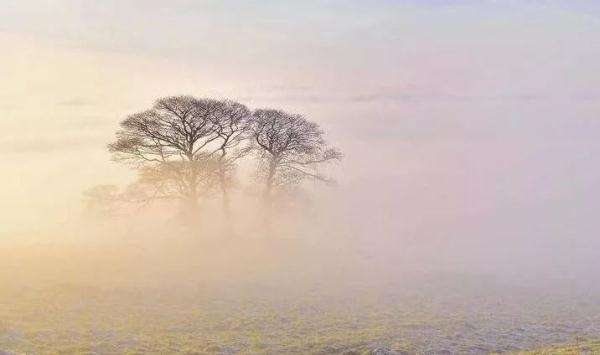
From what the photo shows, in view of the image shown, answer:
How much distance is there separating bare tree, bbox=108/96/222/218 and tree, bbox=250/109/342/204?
4.22 m

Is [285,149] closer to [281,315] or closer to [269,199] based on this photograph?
[269,199]

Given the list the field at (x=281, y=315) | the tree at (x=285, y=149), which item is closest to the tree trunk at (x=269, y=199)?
the tree at (x=285, y=149)

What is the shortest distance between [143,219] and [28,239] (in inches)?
520

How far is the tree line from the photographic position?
5112cm

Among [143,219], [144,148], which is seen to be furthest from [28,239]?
[144,148]

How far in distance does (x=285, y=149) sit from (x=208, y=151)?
686 cm

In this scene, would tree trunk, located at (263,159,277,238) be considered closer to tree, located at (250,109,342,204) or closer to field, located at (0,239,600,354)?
tree, located at (250,109,342,204)

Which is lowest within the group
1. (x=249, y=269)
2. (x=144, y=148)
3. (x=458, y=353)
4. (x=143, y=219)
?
(x=458, y=353)

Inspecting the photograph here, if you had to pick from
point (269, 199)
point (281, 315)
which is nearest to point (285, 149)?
point (269, 199)

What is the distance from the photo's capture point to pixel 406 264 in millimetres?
55719

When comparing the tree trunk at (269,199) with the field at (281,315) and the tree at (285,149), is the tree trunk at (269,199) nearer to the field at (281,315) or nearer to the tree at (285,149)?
the tree at (285,149)

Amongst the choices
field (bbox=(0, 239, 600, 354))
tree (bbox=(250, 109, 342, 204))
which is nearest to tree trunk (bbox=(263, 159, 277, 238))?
tree (bbox=(250, 109, 342, 204))

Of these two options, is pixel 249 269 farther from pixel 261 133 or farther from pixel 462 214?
pixel 462 214

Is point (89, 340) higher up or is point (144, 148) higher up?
point (144, 148)
